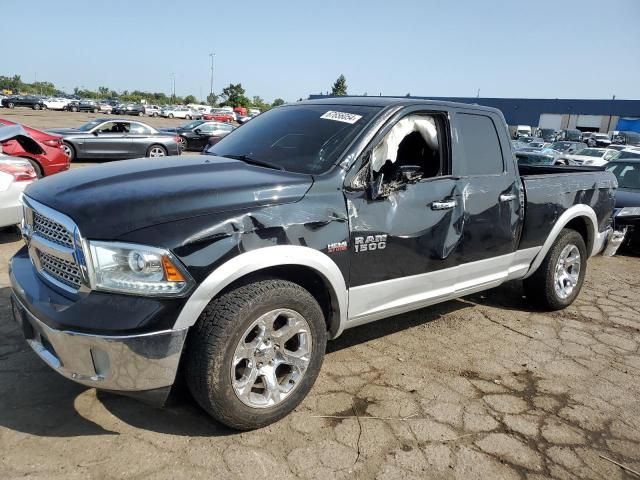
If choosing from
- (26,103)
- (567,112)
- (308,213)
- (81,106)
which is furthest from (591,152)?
(26,103)

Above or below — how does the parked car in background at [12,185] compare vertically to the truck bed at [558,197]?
below

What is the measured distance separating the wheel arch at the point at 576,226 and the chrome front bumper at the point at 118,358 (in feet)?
11.7

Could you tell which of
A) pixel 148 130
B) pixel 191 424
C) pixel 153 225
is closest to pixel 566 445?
pixel 191 424

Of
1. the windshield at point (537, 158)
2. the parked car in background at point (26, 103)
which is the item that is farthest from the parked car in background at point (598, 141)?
the parked car in background at point (26, 103)

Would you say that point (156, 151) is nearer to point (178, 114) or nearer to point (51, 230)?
point (51, 230)

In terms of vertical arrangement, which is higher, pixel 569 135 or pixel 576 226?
pixel 569 135

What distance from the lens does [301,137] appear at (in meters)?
3.60

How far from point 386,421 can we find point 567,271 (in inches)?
124

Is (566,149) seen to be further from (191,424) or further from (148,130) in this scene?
(191,424)

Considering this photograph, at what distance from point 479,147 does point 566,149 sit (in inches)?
983

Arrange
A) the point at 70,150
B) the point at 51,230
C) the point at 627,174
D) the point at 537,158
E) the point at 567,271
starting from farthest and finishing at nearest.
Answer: the point at 537,158
the point at 70,150
the point at 627,174
the point at 567,271
the point at 51,230

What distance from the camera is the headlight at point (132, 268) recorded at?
2.44 m

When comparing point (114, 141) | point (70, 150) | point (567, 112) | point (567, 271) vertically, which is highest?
point (567, 112)

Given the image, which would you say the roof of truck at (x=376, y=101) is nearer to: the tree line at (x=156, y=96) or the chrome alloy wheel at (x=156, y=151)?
the chrome alloy wheel at (x=156, y=151)
